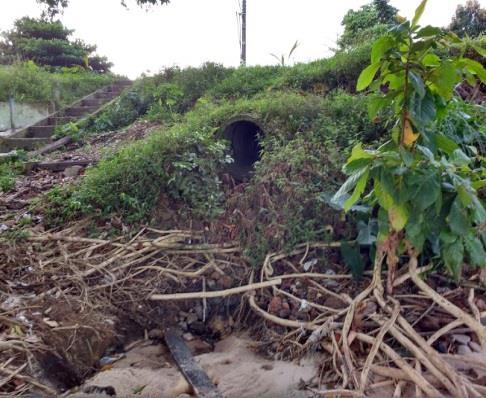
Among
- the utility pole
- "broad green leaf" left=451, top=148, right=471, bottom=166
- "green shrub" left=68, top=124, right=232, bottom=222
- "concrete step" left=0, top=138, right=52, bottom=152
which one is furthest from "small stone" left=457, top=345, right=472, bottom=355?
the utility pole

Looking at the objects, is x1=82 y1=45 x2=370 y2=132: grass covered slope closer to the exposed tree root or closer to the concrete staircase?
the concrete staircase

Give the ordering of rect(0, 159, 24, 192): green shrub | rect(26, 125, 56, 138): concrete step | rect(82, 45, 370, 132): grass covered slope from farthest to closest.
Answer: rect(26, 125, 56, 138): concrete step, rect(82, 45, 370, 132): grass covered slope, rect(0, 159, 24, 192): green shrub

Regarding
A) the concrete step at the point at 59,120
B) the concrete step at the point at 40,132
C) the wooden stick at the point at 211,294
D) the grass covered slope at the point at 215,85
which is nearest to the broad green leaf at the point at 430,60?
the wooden stick at the point at 211,294

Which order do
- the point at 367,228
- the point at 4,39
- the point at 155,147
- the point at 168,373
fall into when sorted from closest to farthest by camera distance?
the point at 168,373, the point at 367,228, the point at 155,147, the point at 4,39

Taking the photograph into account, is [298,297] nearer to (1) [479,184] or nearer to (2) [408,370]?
(2) [408,370]

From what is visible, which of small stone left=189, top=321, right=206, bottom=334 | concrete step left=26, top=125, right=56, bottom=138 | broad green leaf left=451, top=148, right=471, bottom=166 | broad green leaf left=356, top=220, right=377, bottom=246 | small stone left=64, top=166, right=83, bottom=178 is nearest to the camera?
broad green leaf left=451, top=148, right=471, bottom=166

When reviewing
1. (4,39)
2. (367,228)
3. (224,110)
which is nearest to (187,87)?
(224,110)

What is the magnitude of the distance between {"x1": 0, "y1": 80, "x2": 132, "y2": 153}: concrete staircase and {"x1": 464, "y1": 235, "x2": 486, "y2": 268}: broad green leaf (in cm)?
702

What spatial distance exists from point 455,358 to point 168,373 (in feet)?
5.66

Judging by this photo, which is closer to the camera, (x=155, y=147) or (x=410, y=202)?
(x=410, y=202)

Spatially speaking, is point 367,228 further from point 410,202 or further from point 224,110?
point 224,110

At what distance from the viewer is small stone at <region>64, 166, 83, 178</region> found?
5.58 metres

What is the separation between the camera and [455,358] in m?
2.28

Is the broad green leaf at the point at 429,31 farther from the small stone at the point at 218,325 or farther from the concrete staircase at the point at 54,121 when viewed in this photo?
the concrete staircase at the point at 54,121
